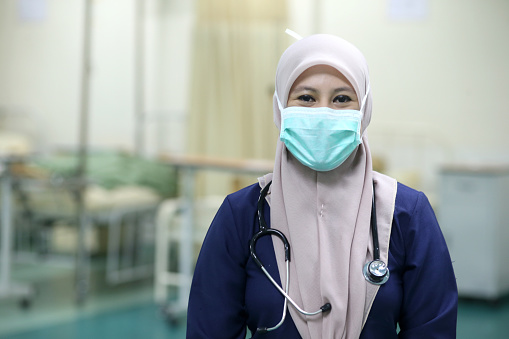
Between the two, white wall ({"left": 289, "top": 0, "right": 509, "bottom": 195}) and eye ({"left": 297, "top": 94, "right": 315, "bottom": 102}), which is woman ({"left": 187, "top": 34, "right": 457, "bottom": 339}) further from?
white wall ({"left": 289, "top": 0, "right": 509, "bottom": 195})

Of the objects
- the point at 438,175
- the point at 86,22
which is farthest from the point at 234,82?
the point at 438,175

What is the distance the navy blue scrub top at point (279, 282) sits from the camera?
1.28 meters

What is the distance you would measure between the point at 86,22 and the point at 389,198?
303cm

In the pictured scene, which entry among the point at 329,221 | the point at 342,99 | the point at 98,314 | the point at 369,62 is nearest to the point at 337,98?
the point at 342,99

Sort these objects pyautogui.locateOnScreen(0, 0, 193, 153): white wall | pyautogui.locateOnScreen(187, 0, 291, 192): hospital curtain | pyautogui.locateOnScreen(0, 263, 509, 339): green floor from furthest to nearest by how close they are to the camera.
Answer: pyautogui.locateOnScreen(0, 0, 193, 153): white wall < pyautogui.locateOnScreen(187, 0, 291, 192): hospital curtain < pyautogui.locateOnScreen(0, 263, 509, 339): green floor

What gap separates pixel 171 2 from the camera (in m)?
3.86

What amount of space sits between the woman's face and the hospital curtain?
238 centimetres

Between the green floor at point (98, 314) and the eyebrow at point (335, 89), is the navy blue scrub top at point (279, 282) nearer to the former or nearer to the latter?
the eyebrow at point (335, 89)

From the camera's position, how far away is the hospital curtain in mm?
3750

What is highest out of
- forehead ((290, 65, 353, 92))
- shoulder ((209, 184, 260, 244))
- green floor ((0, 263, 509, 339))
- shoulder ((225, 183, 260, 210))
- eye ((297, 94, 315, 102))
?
forehead ((290, 65, 353, 92))

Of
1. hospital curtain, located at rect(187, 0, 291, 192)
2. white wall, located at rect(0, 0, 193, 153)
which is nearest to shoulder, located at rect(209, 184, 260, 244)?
hospital curtain, located at rect(187, 0, 291, 192)

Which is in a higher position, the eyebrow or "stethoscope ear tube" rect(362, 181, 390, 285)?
the eyebrow

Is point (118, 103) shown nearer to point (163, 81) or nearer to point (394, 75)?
point (163, 81)

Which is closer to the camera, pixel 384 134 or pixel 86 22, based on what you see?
pixel 384 134
